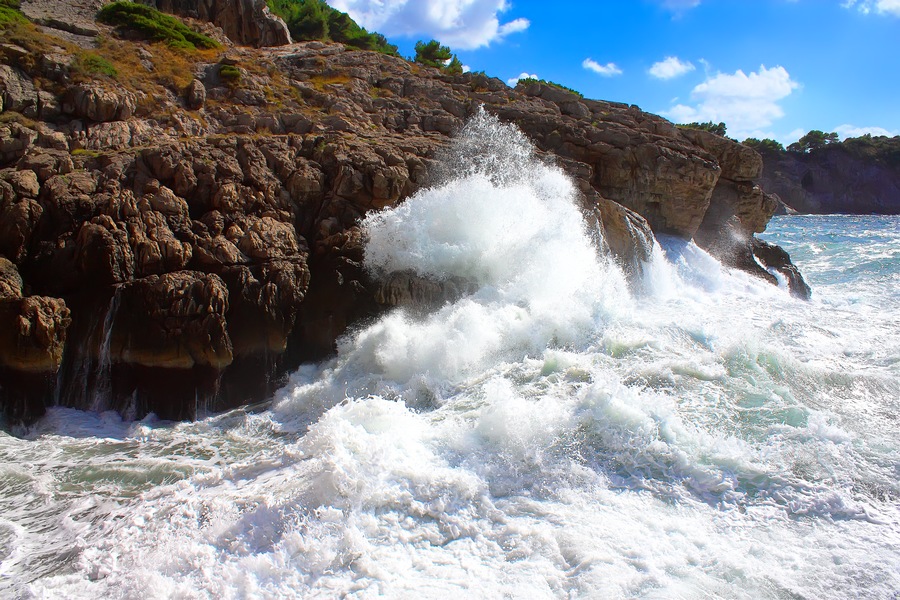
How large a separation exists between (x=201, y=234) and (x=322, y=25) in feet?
75.6

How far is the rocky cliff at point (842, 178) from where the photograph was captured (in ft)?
245

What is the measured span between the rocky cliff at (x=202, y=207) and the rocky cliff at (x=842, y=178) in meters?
68.7

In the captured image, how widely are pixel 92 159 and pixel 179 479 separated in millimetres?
7974

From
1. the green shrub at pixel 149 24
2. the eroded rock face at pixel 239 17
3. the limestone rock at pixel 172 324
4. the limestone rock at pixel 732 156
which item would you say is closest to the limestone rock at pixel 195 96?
the green shrub at pixel 149 24

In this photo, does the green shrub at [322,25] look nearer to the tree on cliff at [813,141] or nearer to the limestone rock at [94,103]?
the limestone rock at [94,103]

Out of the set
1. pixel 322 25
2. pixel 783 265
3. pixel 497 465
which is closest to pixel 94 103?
pixel 497 465

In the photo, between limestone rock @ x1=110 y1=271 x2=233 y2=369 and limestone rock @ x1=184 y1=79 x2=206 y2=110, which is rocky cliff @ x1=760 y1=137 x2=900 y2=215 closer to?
limestone rock @ x1=184 y1=79 x2=206 y2=110

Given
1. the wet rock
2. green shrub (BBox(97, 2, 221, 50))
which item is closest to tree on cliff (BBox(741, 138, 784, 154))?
the wet rock

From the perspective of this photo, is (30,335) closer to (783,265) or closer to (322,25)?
(783,265)

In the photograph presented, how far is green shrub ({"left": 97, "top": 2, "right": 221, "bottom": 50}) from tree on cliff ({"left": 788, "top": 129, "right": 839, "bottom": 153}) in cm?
8688

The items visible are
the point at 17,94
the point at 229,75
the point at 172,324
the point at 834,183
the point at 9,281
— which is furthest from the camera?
the point at 834,183

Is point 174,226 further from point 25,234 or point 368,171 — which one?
point 368,171

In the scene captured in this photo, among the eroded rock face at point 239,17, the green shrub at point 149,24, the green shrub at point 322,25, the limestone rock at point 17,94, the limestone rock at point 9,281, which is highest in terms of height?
the green shrub at point 322,25

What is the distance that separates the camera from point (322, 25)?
1175 inches
